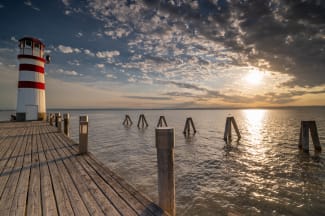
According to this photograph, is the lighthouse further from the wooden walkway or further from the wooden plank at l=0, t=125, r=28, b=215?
the wooden walkway

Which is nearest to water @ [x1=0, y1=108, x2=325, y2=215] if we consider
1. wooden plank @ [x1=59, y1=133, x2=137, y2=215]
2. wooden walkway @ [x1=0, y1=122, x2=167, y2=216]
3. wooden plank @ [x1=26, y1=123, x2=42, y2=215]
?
wooden plank @ [x1=59, y1=133, x2=137, y2=215]

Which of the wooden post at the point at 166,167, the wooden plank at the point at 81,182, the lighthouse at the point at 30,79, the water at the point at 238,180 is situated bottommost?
the water at the point at 238,180

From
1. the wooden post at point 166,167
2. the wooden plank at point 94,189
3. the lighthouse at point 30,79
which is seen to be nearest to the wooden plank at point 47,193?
the wooden plank at point 94,189

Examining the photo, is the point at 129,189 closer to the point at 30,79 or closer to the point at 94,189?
the point at 94,189

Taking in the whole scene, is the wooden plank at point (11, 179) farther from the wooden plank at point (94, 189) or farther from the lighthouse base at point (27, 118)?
the lighthouse base at point (27, 118)

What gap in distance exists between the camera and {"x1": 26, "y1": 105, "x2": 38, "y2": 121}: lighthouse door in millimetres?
17486

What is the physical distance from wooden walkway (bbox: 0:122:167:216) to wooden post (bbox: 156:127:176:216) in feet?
0.60

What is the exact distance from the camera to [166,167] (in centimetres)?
284

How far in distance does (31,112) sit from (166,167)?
67.1 ft

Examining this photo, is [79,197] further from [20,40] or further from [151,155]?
[20,40]

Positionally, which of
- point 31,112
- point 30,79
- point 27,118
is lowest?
point 27,118

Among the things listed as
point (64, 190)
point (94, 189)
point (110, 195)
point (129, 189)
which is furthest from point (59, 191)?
point (129, 189)

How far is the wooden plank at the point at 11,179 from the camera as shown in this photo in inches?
113

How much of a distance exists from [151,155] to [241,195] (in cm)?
619
